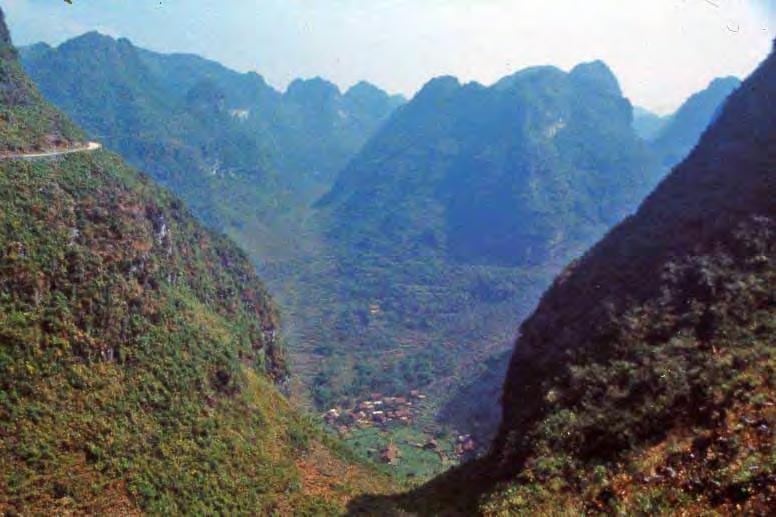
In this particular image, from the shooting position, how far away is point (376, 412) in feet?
248

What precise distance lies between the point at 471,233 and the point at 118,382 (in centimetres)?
13610

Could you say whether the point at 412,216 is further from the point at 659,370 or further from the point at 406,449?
the point at 659,370

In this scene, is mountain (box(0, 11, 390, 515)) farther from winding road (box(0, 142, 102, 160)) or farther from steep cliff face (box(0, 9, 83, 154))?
winding road (box(0, 142, 102, 160))

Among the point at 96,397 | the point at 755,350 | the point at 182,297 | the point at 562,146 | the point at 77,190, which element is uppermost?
the point at 562,146

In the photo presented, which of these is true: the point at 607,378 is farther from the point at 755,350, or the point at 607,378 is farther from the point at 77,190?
the point at 77,190

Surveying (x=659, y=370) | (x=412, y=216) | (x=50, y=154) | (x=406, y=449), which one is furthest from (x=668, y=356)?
(x=412, y=216)

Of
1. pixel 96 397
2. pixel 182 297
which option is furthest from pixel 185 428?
pixel 182 297

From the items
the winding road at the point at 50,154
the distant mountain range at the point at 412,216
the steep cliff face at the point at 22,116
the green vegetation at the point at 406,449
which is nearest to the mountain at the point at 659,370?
the green vegetation at the point at 406,449

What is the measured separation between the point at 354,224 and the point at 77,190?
134 metres

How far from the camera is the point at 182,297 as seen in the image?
154ft

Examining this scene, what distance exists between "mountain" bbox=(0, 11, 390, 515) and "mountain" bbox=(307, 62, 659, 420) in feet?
121

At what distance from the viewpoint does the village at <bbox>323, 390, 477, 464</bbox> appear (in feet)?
211

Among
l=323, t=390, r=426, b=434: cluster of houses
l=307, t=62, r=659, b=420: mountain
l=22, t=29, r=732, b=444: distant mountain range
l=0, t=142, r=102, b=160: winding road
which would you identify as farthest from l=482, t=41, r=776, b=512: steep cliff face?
l=22, t=29, r=732, b=444: distant mountain range

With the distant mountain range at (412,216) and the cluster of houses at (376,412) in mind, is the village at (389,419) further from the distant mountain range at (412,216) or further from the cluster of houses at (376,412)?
the distant mountain range at (412,216)
